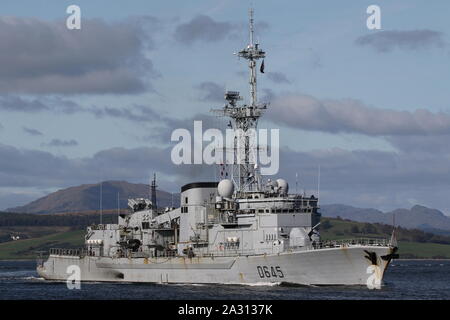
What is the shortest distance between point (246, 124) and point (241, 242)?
37.2ft

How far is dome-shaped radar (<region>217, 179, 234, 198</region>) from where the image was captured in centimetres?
6275

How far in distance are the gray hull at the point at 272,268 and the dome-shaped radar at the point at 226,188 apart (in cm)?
527

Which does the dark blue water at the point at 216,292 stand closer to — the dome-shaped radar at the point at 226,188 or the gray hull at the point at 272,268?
the gray hull at the point at 272,268

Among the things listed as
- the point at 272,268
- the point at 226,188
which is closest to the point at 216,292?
the point at 272,268

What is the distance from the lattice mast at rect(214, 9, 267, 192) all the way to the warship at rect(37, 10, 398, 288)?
0.08 m

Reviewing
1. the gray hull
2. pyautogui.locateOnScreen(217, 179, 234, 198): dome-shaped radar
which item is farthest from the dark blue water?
pyautogui.locateOnScreen(217, 179, 234, 198): dome-shaped radar

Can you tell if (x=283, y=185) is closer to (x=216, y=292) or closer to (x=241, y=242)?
(x=241, y=242)

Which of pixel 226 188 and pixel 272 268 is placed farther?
pixel 226 188

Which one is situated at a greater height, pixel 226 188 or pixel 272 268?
pixel 226 188

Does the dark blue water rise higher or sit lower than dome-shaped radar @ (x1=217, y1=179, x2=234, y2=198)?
lower

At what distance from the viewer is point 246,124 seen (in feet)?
219

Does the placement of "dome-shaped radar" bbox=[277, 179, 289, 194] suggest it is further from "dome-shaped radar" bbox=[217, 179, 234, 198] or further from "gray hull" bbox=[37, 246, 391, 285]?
"gray hull" bbox=[37, 246, 391, 285]

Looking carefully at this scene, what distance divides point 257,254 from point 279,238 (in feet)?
6.61
